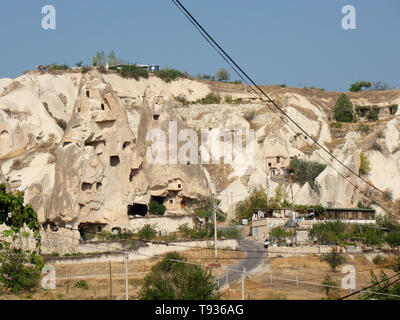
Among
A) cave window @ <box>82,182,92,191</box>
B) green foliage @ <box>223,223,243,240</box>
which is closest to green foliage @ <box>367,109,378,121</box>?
green foliage @ <box>223,223,243,240</box>

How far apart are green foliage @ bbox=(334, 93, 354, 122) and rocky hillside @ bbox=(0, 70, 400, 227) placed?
4.89 ft

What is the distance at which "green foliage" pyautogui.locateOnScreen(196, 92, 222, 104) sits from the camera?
307ft

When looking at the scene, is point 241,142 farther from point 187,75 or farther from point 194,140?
point 187,75

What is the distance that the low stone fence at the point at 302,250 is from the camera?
45.3m

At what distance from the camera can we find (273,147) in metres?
71.1

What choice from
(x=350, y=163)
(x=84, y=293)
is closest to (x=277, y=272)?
(x=84, y=293)

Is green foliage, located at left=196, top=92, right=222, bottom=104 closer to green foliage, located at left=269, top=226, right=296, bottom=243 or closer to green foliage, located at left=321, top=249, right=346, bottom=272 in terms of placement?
green foliage, located at left=269, top=226, right=296, bottom=243

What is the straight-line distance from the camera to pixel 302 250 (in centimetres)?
4597

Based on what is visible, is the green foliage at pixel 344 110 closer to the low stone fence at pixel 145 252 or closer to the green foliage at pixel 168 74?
the green foliage at pixel 168 74

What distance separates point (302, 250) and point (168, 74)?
57133 millimetres

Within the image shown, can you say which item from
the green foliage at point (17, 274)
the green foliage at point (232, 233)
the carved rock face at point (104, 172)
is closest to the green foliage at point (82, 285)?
the green foliage at point (17, 274)

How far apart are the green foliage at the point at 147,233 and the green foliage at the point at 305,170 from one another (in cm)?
1994
